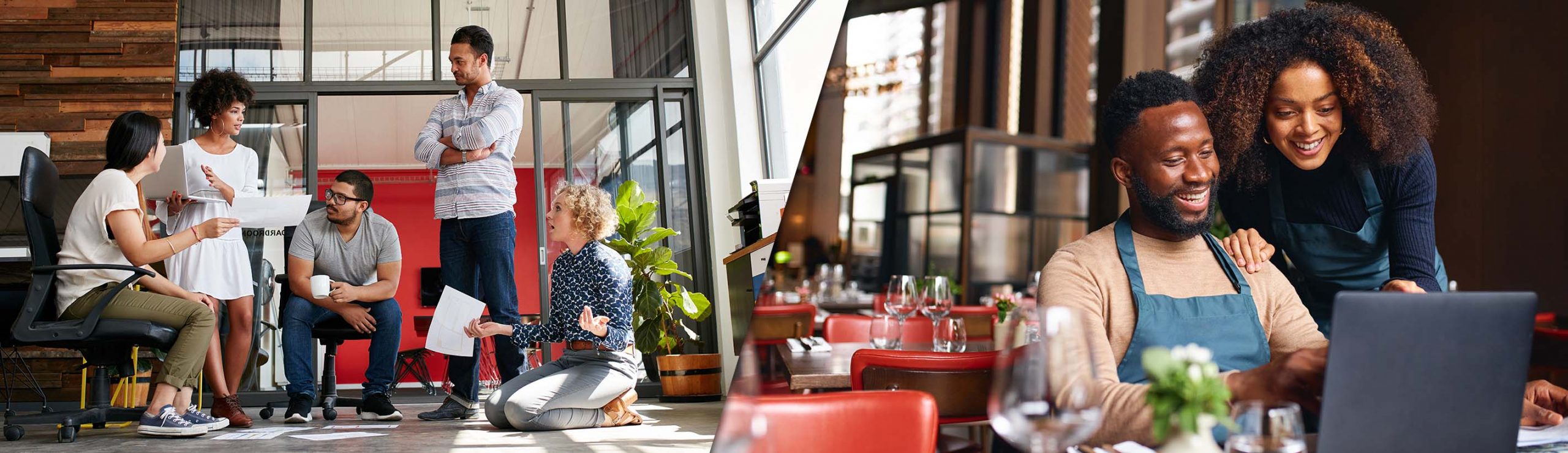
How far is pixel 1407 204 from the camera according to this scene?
1122 mm

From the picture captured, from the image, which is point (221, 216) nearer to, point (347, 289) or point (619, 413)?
point (347, 289)

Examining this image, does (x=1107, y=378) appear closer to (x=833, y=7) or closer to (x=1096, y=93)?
(x=1096, y=93)

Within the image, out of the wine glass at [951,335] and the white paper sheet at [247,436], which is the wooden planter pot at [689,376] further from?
the wine glass at [951,335]

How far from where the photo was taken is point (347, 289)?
3.21m

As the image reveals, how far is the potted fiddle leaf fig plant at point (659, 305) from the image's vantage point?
424cm

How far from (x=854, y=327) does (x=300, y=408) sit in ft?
8.82

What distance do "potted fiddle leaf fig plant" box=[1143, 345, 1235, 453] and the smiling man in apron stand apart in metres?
0.30

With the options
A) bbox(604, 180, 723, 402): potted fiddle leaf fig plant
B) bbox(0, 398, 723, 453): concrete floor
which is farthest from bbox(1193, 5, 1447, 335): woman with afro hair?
bbox(604, 180, 723, 402): potted fiddle leaf fig plant

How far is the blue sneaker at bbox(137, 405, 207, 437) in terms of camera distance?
2623 millimetres

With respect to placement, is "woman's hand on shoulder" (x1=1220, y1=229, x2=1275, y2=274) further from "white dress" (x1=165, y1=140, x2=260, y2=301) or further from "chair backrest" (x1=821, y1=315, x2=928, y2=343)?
"white dress" (x1=165, y1=140, x2=260, y2=301)

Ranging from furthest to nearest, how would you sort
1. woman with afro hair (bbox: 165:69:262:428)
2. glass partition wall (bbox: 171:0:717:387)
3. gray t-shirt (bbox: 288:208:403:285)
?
glass partition wall (bbox: 171:0:717:387)
gray t-shirt (bbox: 288:208:403:285)
woman with afro hair (bbox: 165:69:262:428)

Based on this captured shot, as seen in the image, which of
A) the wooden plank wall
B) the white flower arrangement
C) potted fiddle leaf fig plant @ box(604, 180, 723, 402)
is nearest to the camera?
the white flower arrangement

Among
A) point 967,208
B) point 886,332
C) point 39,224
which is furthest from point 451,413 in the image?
point 967,208

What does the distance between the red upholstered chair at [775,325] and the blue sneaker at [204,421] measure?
7.48 feet
